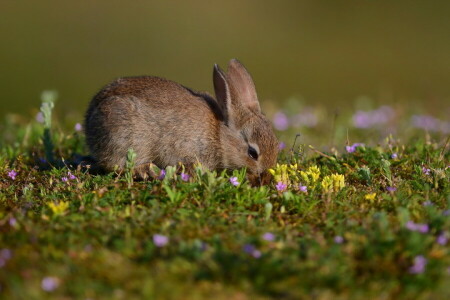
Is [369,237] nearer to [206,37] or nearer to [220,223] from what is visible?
[220,223]

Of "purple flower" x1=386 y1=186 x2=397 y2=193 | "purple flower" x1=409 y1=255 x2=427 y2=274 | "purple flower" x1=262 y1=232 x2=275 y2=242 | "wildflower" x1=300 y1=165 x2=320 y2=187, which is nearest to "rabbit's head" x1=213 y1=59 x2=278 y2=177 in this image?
"wildflower" x1=300 y1=165 x2=320 y2=187

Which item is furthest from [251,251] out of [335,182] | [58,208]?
[335,182]

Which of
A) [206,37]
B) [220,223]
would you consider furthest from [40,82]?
[220,223]

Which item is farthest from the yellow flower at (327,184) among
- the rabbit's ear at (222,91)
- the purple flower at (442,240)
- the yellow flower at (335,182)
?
the rabbit's ear at (222,91)

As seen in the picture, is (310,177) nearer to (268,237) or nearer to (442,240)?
(268,237)

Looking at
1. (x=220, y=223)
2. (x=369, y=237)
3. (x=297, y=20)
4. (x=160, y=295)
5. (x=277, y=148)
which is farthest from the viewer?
(x=297, y=20)
